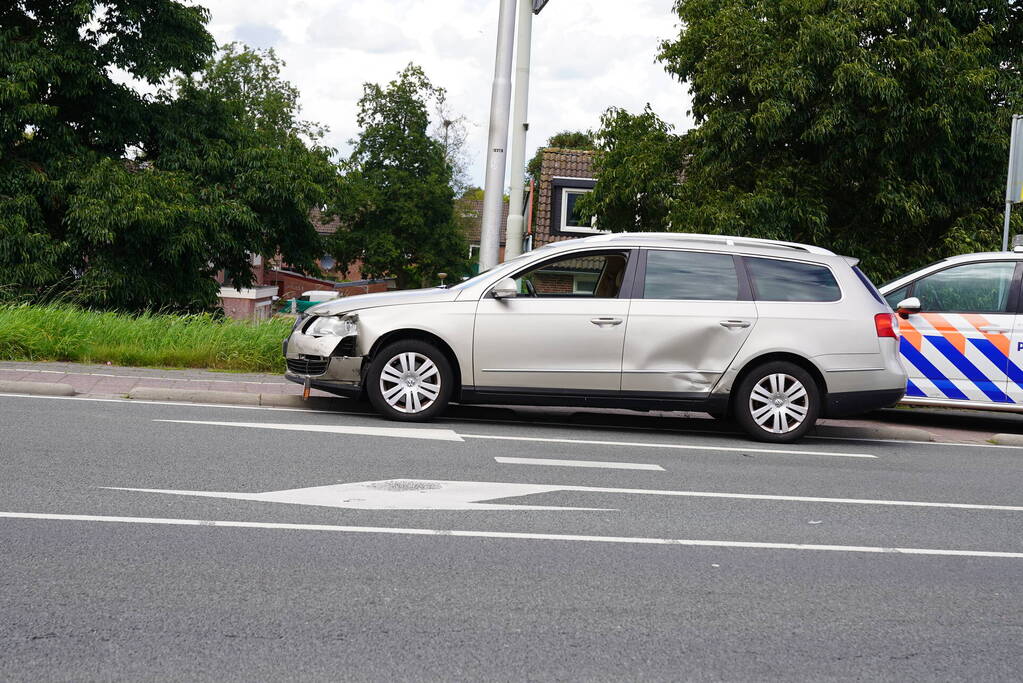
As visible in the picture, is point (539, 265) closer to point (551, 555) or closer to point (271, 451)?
point (271, 451)

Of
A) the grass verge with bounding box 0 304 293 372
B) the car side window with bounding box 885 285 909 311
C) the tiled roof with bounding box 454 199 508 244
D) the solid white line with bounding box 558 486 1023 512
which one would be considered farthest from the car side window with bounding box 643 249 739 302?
the tiled roof with bounding box 454 199 508 244

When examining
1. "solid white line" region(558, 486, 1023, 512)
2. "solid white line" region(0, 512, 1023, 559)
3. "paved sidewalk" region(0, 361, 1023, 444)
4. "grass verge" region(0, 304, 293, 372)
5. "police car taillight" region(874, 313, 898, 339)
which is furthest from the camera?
"grass verge" region(0, 304, 293, 372)

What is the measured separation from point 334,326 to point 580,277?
2.29 meters

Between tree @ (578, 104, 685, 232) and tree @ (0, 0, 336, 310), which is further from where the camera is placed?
tree @ (578, 104, 685, 232)

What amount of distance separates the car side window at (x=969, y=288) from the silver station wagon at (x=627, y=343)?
1.53 meters

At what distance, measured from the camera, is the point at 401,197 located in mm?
66312

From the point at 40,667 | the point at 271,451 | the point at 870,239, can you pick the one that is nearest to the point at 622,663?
the point at 40,667

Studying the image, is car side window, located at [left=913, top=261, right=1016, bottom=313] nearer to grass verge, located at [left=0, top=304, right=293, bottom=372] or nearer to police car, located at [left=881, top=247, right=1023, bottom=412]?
police car, located at [left=881, top=247, right=1023, bottom=412]

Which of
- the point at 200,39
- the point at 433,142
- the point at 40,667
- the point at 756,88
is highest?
the point at 433,142

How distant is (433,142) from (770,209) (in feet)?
174

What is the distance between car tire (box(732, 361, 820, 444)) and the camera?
1020 centimetres

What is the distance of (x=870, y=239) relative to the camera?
18109 millimetres

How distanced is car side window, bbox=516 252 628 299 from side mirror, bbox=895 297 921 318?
306 centimetres

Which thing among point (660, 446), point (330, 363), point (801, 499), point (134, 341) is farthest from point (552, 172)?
point (801, 499)
